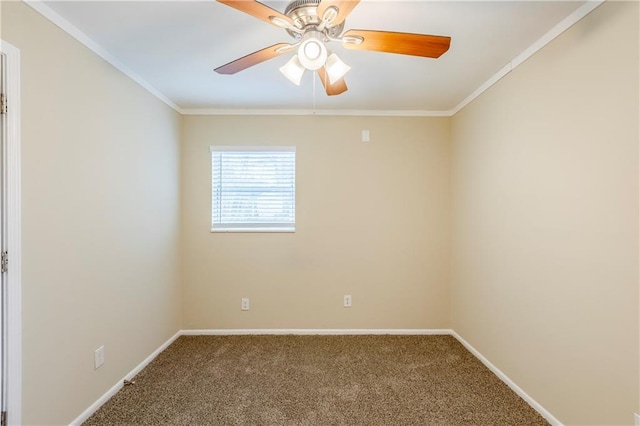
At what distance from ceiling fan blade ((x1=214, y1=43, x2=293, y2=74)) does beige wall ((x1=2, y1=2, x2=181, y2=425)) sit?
95 centimetres

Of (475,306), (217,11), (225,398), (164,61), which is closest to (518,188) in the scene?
(475,306)

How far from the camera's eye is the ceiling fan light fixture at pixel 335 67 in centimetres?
152

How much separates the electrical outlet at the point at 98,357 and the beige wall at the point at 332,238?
1184 millimetres

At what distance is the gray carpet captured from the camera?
6.29 ft

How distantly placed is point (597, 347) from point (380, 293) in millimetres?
1869

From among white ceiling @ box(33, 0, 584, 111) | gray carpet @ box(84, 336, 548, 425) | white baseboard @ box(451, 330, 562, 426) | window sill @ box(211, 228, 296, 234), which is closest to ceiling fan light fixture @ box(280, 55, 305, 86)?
white ceiling @ box(33, 0, 584, 111)

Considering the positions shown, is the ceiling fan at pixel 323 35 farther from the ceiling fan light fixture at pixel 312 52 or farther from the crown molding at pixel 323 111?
the crown molding at pixel 323 111

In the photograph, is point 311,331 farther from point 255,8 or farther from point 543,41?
point 543,41

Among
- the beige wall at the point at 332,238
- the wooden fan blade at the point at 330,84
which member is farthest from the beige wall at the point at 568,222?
the wooden fan blade at the point at 330,84

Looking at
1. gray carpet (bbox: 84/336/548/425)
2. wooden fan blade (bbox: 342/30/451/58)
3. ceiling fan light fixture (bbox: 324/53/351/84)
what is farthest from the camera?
gray carpet (bbox: 84/336/548/425)

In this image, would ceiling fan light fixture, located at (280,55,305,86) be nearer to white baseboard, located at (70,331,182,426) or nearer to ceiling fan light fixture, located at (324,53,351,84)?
ceiling fan light fixture, located at (324,53,351,84)

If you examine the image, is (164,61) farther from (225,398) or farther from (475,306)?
(475,306)

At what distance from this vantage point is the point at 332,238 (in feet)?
10.6

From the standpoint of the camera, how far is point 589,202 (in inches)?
62.3
